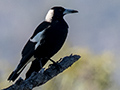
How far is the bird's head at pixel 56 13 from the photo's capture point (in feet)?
13.6

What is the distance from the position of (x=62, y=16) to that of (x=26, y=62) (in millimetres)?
942

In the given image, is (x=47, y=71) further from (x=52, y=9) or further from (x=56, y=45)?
(x=52, y=9)

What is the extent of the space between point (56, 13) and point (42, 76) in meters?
1.27

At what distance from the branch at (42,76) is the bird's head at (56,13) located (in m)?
0.72

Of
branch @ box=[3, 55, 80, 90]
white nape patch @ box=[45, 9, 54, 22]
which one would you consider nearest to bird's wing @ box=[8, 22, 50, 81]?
white nape patch @ box=[45, 9, 54, 22]

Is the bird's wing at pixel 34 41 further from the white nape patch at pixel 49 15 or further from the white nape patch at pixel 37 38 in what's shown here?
the white nape patch at pixel 49 15

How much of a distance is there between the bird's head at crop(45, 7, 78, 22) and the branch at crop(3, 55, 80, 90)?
720mm

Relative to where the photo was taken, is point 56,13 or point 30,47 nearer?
point 30,47

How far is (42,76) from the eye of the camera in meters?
3.25

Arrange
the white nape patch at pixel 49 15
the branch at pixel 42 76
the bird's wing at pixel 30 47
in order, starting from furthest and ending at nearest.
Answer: the white nape patch at pixel 49 15 < the bird's wing at pixel 30 47 < the branch at pixel 42 76

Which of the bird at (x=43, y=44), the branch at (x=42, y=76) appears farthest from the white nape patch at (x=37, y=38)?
the branch at (x=42, y=76)

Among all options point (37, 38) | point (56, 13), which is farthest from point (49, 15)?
point (37, 38)

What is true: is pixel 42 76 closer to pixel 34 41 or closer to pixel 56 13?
pixel 34 41

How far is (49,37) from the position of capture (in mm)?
3766
